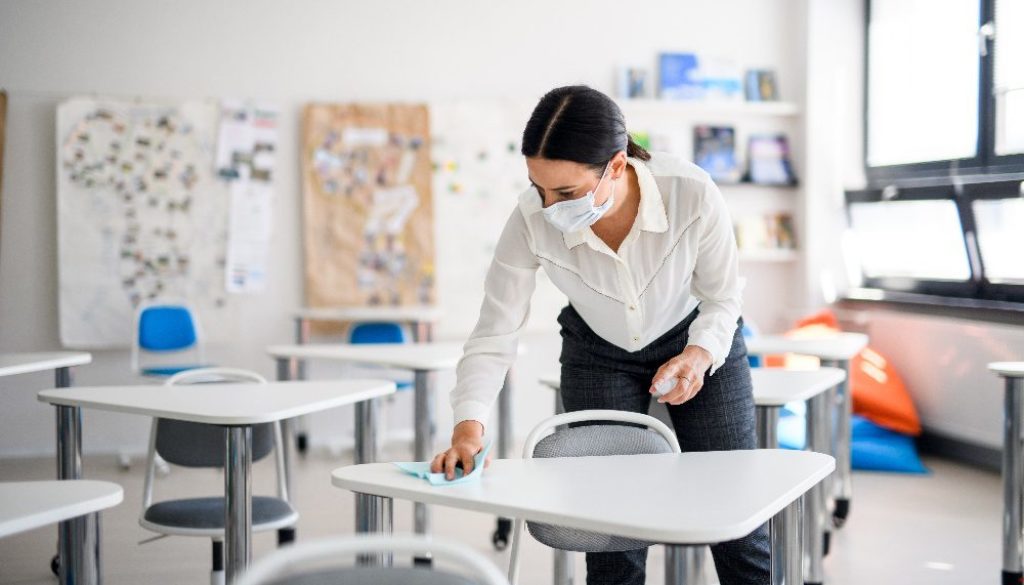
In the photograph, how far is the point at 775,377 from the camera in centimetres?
316

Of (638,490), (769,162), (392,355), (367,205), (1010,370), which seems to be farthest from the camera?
(769,162)

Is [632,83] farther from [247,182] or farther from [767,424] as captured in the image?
[767,424]

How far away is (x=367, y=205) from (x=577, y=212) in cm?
398

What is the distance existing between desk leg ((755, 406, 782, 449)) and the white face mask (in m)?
0.93

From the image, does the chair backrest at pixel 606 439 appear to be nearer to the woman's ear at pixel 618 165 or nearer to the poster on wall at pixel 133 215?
the woman's ear at pixel 618 165

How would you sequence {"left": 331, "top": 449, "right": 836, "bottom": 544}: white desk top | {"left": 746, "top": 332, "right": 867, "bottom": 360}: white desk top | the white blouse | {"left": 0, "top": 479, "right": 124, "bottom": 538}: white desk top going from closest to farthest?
{"left": 331, "top": 449, "right": 836, "bottom": 544}: white desk top < {"left": 0, "top": 479, "right": 124, "bottom": 538}: white desk top < the white blouse < {"left": 746, "top": 332, "right": 867, "bottom": 360}: white desk top

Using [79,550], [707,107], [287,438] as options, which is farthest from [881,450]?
[79,550]

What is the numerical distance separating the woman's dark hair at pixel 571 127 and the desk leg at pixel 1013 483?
6.07 ft

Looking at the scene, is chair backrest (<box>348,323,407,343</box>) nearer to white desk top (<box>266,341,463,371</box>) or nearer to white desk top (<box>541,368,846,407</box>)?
white desk top (<box>266,341,463,371</box>)

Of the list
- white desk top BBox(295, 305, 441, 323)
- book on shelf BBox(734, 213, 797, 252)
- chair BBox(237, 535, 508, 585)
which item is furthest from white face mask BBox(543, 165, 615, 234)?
book on shelf BBox(734, 213, 797, 252)

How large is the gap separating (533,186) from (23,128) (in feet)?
14.5

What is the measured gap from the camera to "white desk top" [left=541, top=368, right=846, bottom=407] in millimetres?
2787

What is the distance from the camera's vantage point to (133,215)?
18.8 feet

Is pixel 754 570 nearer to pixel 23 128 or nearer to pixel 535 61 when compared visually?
pixel 535 61
